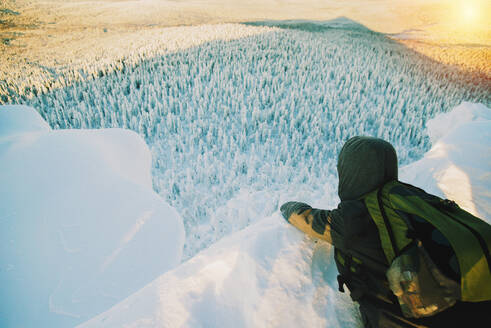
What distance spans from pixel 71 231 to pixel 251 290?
1.67m

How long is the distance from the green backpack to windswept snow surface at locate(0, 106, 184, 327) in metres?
1.90

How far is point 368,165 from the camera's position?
1.31m

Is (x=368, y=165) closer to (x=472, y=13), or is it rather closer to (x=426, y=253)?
(x=426, y=253)

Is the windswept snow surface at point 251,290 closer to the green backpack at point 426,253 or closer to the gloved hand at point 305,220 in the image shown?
the gloved hand at point 305,220

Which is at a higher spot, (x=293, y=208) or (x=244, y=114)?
(x=293, y=208)

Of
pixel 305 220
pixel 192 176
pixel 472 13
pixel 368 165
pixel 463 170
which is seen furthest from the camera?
pixel 472 13

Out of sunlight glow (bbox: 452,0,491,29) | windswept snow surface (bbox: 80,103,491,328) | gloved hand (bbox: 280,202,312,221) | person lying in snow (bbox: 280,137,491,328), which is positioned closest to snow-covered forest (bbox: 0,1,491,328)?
windswept snow surface (bbox: 80,103,491,328)

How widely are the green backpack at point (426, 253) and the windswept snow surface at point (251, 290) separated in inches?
20.4

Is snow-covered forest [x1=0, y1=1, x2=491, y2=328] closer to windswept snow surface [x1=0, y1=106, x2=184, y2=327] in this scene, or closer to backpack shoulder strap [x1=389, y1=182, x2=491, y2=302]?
windswept snow surface [x1=0, y1=106, x2=184, y2=327]

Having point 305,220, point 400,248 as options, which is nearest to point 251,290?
point 305,220

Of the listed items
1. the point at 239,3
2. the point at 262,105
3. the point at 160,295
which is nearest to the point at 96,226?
the point at 160,295

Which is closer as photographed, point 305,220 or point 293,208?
point 305,220

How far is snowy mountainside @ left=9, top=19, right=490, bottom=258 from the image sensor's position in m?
3.37

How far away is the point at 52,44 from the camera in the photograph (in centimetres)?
1062
